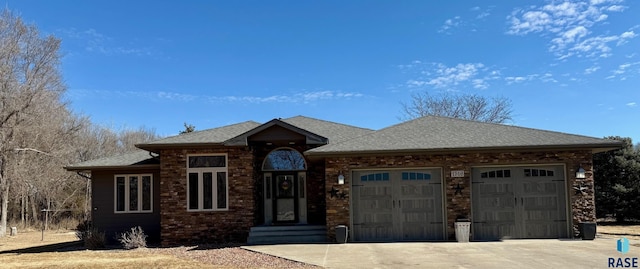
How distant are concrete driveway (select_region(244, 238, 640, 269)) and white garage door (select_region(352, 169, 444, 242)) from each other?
75 centimetres

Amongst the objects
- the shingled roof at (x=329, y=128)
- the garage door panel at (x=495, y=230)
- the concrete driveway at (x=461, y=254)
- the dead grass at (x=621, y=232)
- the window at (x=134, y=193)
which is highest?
the shingled roof at (x=329, y=128)

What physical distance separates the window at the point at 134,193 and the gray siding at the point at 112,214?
0.13 metres

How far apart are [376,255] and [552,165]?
594 cm

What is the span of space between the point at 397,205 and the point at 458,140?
2.52 metres

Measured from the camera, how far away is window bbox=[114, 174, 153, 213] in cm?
1600

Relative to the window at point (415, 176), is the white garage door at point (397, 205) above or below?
below

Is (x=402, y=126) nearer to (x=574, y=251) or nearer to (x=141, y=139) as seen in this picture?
(x=574, y=251)

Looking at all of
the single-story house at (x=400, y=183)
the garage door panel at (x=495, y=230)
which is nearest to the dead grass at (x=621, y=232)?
the single-story house at (x=400, y=183)

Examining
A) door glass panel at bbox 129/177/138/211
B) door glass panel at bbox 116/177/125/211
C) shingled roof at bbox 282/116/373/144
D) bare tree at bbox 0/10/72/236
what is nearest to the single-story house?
shingled roof at bbox 282/116/373/144

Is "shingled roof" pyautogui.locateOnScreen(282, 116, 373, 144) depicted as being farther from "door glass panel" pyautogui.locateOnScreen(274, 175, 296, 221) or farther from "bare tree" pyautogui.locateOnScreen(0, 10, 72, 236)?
"bare tree" pyautogui.locateOnScreen(0, 10, 72, 236)

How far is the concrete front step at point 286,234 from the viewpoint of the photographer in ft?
45.1

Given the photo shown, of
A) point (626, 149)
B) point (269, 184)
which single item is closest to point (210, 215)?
point (269, 184)

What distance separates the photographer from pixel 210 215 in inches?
567

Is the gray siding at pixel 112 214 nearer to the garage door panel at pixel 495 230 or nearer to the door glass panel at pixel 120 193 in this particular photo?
the door glass panel at pixel 120 193
